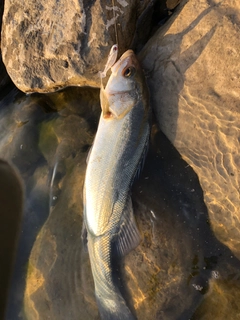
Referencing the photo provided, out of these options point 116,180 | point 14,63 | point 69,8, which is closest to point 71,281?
point 116,180

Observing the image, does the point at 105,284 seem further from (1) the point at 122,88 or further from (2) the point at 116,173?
(1) the point at 122,88

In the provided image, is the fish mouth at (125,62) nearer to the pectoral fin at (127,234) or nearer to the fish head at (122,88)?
the fish head at (122,88)

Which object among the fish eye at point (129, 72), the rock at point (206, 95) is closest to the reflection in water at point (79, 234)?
the rock at point (206, 95)

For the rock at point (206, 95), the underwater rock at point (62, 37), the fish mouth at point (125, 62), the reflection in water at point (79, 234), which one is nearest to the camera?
the rock at point (206, 95)

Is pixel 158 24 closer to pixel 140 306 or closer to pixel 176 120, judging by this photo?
pixel 176 120

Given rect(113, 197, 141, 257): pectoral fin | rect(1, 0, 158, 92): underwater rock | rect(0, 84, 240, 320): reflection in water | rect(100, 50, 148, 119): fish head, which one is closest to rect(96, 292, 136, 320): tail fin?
rect(0, 84, 240, 320): reflection in water

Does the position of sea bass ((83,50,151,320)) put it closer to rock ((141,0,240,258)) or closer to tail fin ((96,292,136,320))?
tail fin ((96,292,136,320))

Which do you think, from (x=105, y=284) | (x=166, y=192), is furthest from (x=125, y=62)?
(x=105, y=284)
